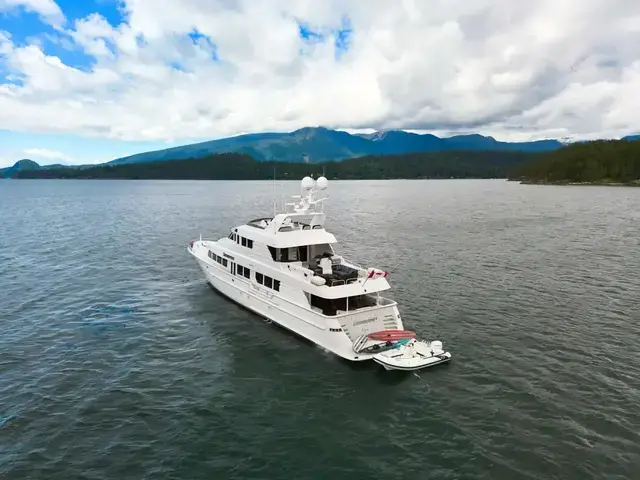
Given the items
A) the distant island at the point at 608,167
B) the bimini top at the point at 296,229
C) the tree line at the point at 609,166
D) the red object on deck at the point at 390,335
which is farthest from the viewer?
the tree line at the point at 609,166

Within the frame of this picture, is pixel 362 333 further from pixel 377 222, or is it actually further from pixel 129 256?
pixel 377 222

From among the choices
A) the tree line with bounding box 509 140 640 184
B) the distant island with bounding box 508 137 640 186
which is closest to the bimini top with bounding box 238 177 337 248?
the distant island with bounding box 508 137 640 186

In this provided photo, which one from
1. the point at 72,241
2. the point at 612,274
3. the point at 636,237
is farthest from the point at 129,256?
the point at 636,237

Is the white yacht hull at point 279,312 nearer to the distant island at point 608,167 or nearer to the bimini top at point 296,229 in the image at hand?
the bimini top at point 296,229

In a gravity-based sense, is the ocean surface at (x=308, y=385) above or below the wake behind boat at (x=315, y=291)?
below

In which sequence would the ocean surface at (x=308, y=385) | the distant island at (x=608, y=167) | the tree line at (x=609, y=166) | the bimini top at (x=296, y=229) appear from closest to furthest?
1. the ocean surface at (x=308, y=385)
2. the bimini top at (x=296, y=229)
3. the distant island at (x=608, y=167)
4. the tree line at (x=609, y=166)

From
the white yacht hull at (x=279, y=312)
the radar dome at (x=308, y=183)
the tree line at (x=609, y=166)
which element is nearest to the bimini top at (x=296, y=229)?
the radar dome at (x=308, y=183)
